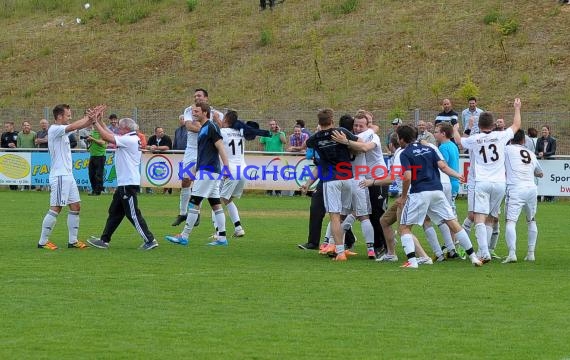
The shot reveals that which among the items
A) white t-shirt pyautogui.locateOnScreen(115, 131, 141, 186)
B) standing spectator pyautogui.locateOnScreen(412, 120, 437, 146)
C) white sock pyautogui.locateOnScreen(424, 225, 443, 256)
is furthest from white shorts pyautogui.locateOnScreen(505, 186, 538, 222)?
white t-shirt pyautogui.locateOnScreen(115, 131, 141, 186)

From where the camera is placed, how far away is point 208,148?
1698 cm

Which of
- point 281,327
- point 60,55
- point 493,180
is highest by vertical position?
point 60,55

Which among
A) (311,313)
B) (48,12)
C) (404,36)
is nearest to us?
(311,313)

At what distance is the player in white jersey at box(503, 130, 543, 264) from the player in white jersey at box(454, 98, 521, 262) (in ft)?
0.40

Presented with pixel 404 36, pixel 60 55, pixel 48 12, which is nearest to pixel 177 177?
pixel 404 36

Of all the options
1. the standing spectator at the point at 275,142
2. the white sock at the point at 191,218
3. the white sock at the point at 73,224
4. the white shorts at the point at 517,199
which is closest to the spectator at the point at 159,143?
the standing spectator at the point at 275,142

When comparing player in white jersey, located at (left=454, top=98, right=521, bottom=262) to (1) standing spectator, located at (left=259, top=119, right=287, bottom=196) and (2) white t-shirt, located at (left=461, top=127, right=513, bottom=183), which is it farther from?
(1) standing spectator, located at (left=259, top=119, right=287, bottom=196)

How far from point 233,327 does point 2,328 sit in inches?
74.3

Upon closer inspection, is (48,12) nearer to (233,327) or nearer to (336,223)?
(336,223)

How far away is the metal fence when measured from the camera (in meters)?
34.2

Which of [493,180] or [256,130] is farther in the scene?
[256,130]

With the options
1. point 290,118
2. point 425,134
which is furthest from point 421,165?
point 290,118

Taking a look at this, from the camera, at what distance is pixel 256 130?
18812 mm

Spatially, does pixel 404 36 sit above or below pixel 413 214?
above
